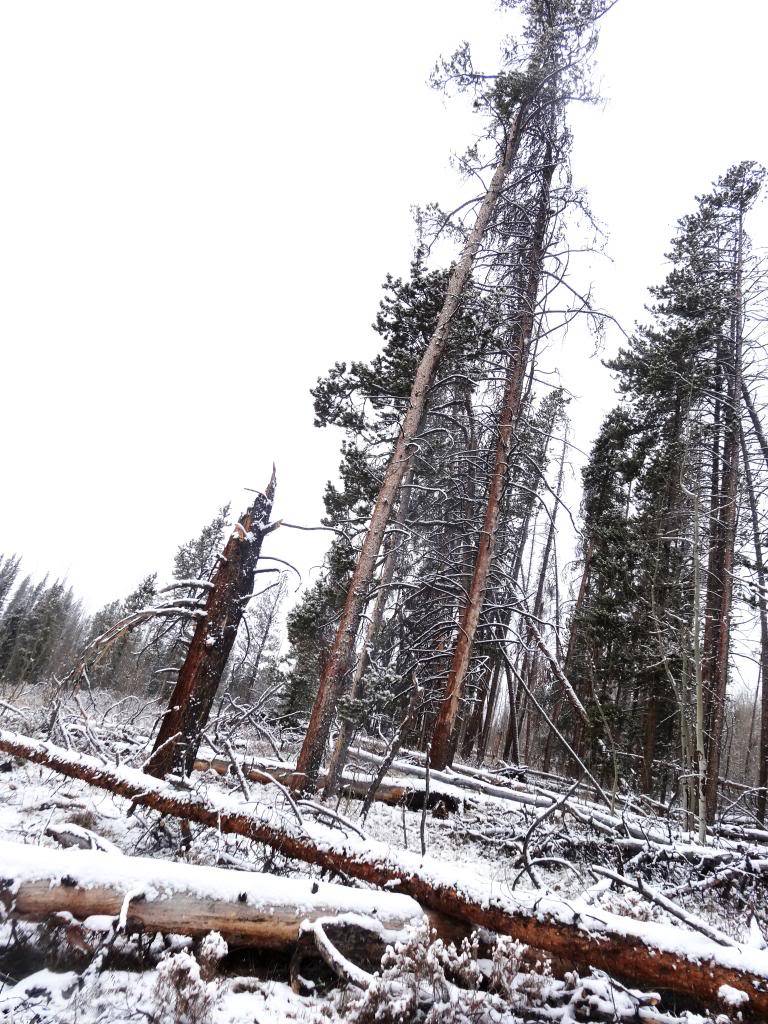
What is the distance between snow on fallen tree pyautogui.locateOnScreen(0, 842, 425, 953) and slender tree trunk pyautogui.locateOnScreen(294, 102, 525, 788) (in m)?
3.41

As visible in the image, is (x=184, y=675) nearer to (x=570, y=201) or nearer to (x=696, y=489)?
(x=570, y=201)

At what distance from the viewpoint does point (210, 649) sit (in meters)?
5.89

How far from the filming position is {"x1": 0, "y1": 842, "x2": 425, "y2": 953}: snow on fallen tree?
2.68 meters

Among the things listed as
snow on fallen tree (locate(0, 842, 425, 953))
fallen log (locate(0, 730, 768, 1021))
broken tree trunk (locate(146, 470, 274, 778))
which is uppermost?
broken tree trunk (locate(146, 470, 274, 778))

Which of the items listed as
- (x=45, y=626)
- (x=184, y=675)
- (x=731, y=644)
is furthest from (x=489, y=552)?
(x=45, y=626)

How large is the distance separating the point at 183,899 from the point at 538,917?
84.7 inches

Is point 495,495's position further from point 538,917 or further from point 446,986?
point 446,986

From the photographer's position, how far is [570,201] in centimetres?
910

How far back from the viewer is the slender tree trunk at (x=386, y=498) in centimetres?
677

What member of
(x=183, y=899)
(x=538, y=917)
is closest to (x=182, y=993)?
(x=183, y=899)

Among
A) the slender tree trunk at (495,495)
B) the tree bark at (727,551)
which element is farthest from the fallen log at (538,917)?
the tree bark at (727,551)

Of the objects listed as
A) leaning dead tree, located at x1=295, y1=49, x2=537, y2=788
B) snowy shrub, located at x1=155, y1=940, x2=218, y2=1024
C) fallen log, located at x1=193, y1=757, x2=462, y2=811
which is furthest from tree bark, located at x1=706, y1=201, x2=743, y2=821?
snowy shrub, located at x1=155, y1=940, x2=218, y2=1024

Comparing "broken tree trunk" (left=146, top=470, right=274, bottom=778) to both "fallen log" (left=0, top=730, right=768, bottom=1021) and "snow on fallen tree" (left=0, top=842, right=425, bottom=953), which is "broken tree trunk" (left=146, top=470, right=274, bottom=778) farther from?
"snow on fallen tree" (left=0, top=842, right=425, bottom=953)

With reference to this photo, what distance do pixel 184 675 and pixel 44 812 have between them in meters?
1.90
